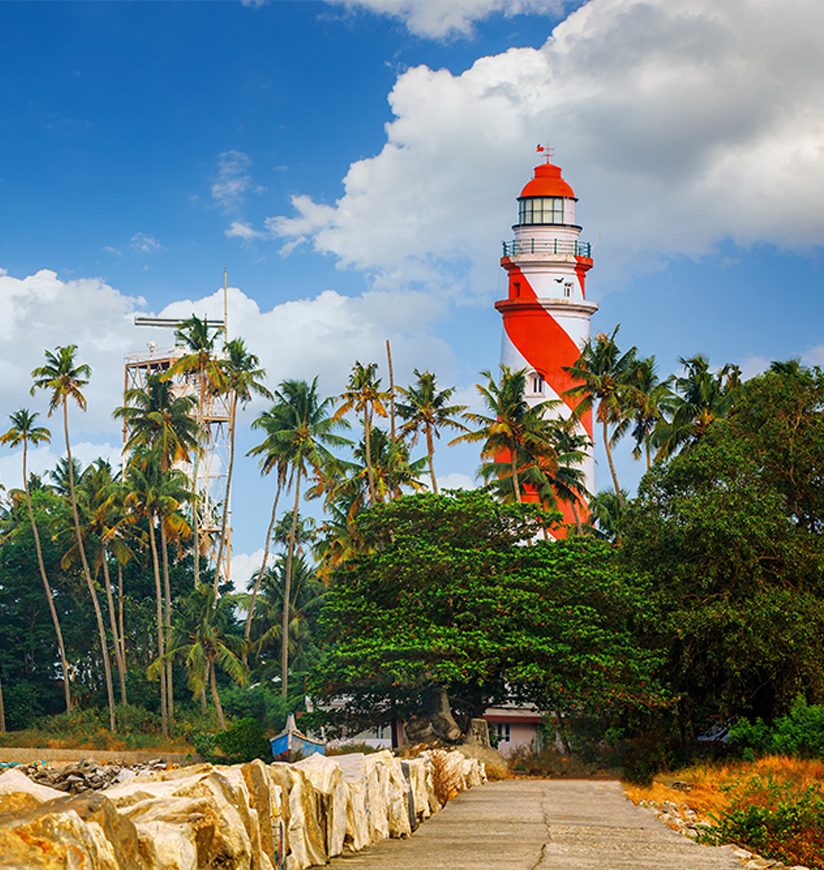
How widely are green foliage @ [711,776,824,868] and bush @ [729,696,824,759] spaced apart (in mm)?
15733

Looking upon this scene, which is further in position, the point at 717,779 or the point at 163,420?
the point at 163,420

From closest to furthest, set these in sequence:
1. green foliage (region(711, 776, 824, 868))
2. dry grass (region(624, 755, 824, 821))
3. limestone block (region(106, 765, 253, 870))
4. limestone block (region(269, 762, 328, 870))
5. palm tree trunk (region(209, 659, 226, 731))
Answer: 1. limestone block (region(106, 765, 253, 870))
2. limestone block (region(269, 762, 328, 870))
3. green foliage (region(711, 776, 824, 868))
4. dry grass (region(624, 755, 824, 821))
5. palm tree trunk (region(209, 659, 226, 731))

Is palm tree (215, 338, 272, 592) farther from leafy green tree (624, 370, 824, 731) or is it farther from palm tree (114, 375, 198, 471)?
leafy green tree (624, 370, 824, 731)

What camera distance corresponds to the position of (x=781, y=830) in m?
16.5

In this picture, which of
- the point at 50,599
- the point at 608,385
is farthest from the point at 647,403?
the point at 50,599

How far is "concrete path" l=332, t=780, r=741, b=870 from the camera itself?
12438 millimetres

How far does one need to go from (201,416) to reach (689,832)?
63.5 m

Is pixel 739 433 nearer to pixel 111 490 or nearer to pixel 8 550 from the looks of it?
pixel 111 490

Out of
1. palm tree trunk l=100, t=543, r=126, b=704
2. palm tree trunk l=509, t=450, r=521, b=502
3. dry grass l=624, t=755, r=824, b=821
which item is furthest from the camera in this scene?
palm tree trunk l=100, t=543, r=126, b=704

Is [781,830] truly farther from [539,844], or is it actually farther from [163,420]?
[163,420]

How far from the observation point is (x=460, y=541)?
47969 millimetres

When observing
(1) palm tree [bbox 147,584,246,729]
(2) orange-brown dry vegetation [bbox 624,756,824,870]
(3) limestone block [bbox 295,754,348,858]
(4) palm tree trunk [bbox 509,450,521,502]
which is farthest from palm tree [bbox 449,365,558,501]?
(3) limestone block [bbox 295,754,348,858]

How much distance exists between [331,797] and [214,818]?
10.3ft

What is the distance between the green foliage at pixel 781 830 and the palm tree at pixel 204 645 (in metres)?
50.4
